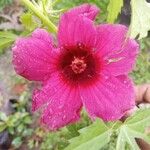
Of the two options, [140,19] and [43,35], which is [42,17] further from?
[140,19]

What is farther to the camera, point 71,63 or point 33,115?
point 33,115

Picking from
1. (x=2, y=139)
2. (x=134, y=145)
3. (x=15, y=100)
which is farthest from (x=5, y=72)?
(x=134, y=145)

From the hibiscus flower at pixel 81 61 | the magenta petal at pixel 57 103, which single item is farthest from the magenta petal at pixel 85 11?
the magenta petal at pixel 57 103

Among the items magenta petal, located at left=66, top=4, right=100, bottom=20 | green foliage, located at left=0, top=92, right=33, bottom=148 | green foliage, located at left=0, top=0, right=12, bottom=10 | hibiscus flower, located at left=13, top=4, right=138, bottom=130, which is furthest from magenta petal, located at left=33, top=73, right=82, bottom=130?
green foliage, located at left=0, top=0, right=12, bottom=10

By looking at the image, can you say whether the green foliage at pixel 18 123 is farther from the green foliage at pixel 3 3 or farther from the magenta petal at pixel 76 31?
the magenta petal at pixel 76 31

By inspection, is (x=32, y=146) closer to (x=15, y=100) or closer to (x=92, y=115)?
(x=15, y=100)

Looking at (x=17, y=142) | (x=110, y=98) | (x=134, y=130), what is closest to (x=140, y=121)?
(x=134, y=130)
